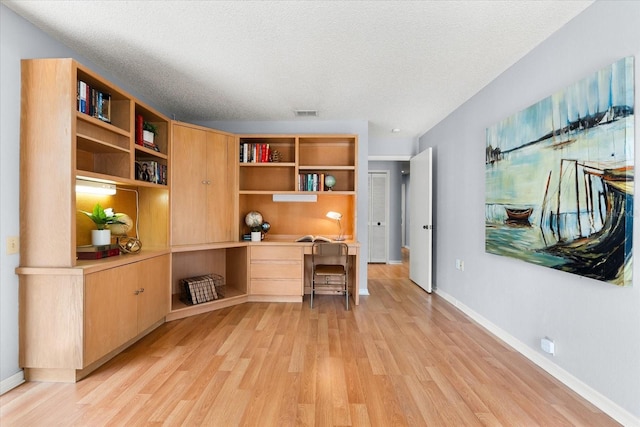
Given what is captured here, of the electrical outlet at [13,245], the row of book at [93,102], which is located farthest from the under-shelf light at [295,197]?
the electrical outlet at [13,245]

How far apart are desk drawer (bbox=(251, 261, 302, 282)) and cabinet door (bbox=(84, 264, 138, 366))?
1.51 metres

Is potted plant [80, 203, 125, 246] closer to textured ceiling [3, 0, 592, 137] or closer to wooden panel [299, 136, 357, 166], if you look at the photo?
textured ceiling [3, 0, 592, 137]

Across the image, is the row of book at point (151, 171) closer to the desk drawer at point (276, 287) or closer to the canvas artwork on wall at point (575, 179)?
the desk drawer at point (276, 287)

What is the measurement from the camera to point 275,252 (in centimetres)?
390

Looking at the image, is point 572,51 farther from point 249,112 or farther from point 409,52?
point 249,112

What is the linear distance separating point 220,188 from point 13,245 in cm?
202

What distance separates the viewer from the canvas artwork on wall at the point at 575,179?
1.69 m

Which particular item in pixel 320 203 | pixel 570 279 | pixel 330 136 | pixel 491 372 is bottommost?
pixel 491 372

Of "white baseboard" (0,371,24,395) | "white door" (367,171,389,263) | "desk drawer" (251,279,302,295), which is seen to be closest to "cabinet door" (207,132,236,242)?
"desk drawer" (251,279,302,295)

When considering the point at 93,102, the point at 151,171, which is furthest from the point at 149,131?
the point at 93,102

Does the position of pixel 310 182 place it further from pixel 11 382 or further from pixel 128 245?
pixel 11 382

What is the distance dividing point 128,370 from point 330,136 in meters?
3.28

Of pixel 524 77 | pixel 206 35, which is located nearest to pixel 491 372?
pixel 524 77

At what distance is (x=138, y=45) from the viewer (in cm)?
246
